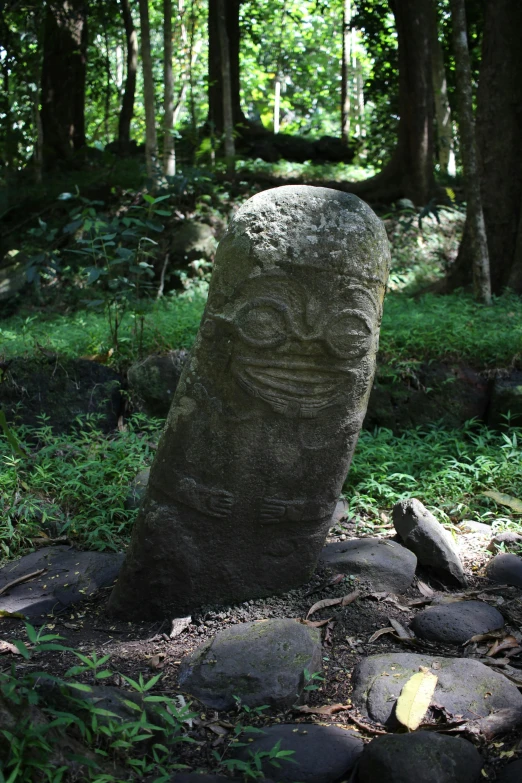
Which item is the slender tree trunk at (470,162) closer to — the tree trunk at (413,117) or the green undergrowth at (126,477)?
the green undergrowth at (126,477)

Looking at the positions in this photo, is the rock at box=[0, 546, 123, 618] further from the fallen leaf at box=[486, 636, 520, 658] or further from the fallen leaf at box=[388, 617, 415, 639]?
the fallen leaf at box=[486, 636, 520, 658]

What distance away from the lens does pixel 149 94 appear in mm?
7891

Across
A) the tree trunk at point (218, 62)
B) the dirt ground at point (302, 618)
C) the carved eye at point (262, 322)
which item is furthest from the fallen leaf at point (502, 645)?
the tree trunk at point (218, 62)

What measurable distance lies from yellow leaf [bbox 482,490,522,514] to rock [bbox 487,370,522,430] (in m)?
0.92

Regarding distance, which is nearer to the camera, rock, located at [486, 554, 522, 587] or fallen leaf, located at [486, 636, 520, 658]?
fallen leaf, located at [486, 636, 520, 658]

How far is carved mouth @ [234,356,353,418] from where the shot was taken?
2781 millimetres

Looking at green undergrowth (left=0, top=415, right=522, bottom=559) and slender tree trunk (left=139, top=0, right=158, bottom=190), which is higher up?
slender tree trunk (left=139, top=0, right=158, bottom=190)

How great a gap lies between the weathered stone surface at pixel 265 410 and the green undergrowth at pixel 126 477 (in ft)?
2.88

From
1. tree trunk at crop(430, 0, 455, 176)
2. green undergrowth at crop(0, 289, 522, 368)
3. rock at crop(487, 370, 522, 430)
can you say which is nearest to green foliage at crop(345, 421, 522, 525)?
rock at crop(487, 370, 522, 430)

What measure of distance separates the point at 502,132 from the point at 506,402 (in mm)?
3187

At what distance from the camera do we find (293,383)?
281 cm

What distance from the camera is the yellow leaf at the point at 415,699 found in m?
2.36

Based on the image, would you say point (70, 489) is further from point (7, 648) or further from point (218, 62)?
point (218, 62)

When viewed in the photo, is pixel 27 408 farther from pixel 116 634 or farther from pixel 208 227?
pixel 208 227
